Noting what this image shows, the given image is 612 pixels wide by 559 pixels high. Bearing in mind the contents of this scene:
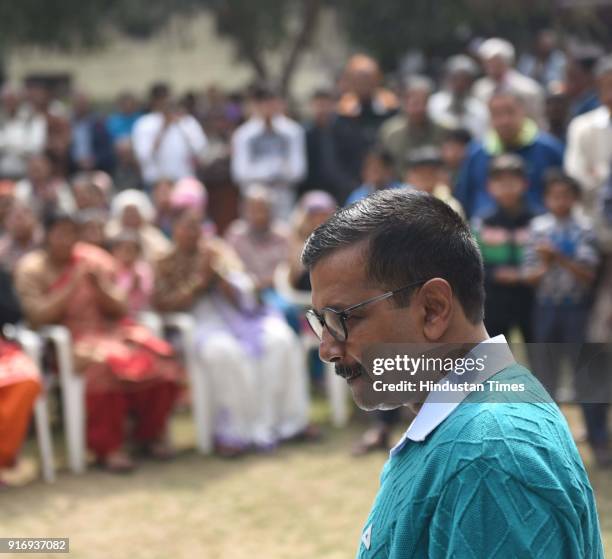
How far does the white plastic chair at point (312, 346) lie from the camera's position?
651cm

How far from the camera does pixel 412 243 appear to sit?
1.60m

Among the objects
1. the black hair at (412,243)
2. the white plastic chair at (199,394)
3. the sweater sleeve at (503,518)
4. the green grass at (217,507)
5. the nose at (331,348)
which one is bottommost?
the green grass at (217,507)

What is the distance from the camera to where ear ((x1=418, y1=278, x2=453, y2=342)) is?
1.58 metres

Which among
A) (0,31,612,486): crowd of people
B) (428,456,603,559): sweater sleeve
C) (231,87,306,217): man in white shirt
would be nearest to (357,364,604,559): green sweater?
(428,456,603,559): sweater sleeve

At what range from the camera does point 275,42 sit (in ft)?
53.3

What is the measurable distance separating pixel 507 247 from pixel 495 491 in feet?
14.8

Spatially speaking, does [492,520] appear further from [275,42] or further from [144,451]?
[275,42]

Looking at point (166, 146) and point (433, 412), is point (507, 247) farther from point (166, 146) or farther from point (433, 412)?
point (166, 146)

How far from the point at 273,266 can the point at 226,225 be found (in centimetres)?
263

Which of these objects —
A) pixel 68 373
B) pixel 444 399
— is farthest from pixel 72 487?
pixel 444 399

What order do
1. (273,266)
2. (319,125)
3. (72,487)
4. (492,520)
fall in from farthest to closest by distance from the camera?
(319,125) → (273,266) → (72,487) → (492,520)

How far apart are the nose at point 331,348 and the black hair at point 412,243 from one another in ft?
0.41

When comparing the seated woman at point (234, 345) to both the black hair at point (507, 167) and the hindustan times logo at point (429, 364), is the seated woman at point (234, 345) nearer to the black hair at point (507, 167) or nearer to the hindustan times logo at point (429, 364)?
the black hair at point (507, 167)

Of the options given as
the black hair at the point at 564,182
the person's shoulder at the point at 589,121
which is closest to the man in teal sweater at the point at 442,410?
the black hair at the point at 564,182
